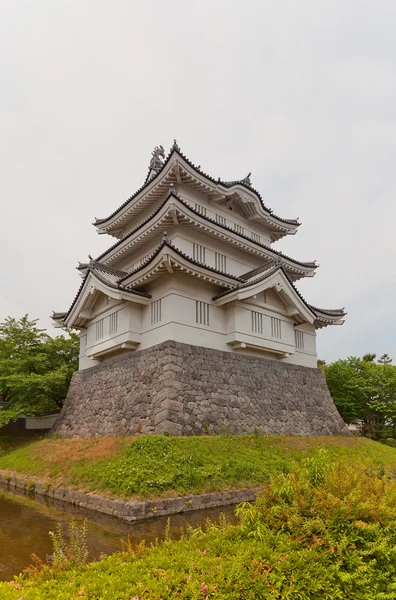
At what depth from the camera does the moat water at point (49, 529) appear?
6.47m

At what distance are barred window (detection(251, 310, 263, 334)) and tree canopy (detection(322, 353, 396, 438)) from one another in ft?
38.9

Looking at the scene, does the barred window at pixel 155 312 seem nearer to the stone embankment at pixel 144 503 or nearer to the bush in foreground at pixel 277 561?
the stone embankment at pixel 144 503

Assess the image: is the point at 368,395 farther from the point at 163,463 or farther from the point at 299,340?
the point at 163,463

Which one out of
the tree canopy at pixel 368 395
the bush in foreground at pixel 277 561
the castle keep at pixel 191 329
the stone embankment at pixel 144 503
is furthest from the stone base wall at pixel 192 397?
the bush in foreground at pixel 277 561

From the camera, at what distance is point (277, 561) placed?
4.14 metres

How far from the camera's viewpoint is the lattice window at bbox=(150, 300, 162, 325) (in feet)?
49.9

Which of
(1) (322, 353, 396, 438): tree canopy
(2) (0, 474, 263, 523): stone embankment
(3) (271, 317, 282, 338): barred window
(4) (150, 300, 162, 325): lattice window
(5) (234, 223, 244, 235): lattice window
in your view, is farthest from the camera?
(1) (322, 353, 396, 438): tree canopy

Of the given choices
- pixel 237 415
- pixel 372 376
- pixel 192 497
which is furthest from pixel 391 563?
pixel 372 376

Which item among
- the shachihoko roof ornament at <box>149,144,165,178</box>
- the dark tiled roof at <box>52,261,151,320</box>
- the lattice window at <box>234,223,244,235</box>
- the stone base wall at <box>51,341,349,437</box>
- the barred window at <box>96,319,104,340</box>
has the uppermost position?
the shachihoko roof ornament at <box>149,144,165,178</box>

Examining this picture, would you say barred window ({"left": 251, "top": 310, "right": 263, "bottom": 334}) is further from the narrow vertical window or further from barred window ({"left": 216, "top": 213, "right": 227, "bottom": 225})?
the narrow vertical window

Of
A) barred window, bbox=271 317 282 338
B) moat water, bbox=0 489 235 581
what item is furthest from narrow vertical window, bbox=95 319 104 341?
moat water, bbox=0 489 235 581

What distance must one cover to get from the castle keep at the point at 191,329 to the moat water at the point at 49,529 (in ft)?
13.2

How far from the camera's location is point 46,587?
13.3ft

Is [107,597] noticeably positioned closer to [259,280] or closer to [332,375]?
[259,280]
